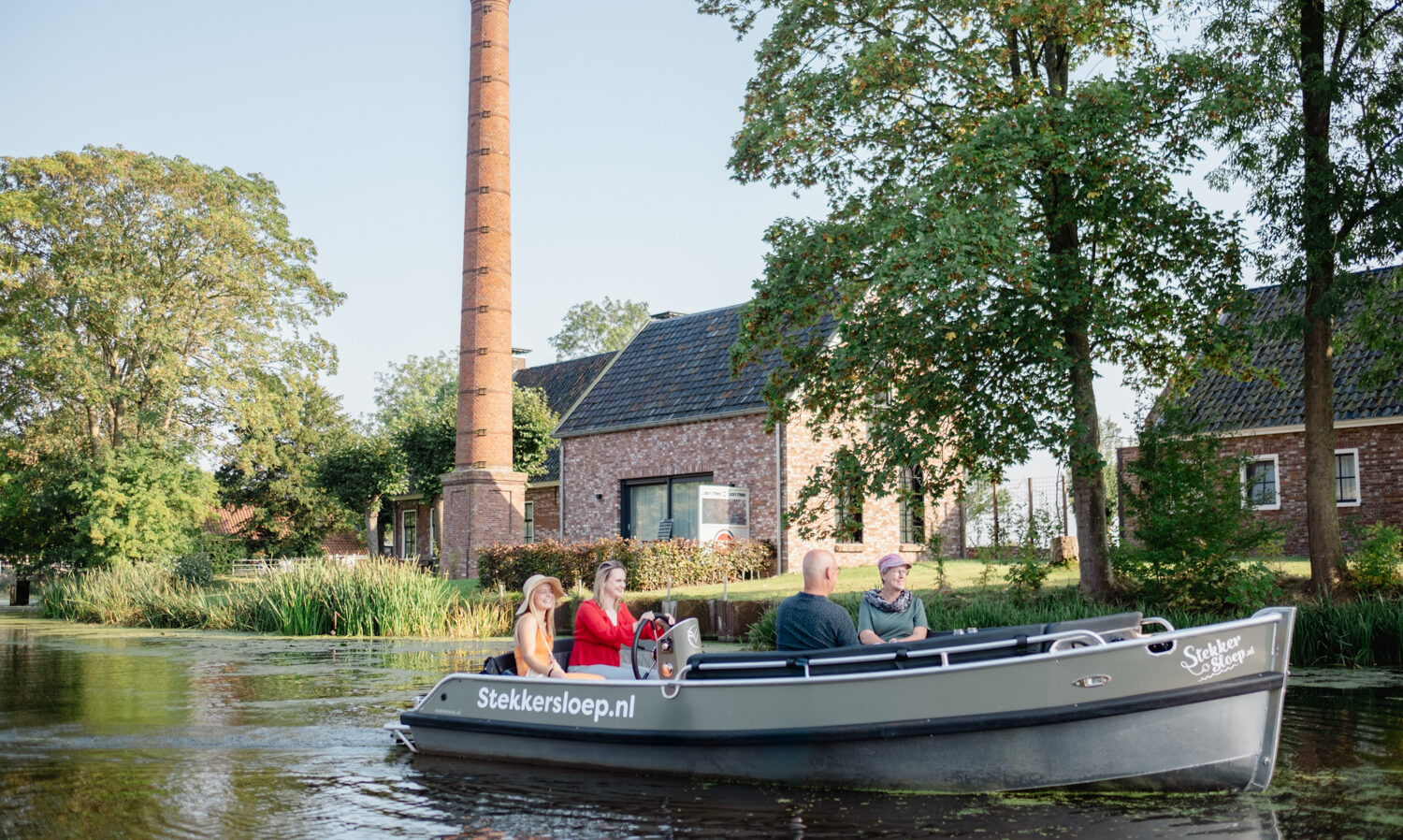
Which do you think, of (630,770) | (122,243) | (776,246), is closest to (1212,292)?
(776,246)

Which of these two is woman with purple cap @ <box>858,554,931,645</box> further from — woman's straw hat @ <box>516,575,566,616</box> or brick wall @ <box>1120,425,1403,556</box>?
brick wall @ <box>1120,425,1403,556</box>

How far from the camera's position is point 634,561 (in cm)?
2191

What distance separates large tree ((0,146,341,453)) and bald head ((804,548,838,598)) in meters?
29.6

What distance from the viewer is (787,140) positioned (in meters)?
16.0

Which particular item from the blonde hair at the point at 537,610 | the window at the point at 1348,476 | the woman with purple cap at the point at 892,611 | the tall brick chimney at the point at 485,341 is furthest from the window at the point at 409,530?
the woman with purple cap at the point at 892,611

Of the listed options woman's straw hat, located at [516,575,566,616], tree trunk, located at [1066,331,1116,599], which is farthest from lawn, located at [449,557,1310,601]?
woman's straw hat, located at [516,575,566,616]

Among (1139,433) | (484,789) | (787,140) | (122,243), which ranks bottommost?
(484,789)

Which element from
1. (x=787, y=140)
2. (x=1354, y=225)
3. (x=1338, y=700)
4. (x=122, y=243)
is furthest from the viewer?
(x=122, y=243)

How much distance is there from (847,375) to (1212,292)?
4.52m

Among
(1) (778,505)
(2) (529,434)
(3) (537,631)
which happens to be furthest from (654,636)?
(2) (529,434)

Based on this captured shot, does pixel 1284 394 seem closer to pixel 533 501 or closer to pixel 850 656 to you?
pixel 533 501

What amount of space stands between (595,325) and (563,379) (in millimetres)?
24385

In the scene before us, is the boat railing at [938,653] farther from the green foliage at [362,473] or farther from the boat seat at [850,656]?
the green foliage at [362,473]

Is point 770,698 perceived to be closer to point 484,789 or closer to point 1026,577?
point 484,789
